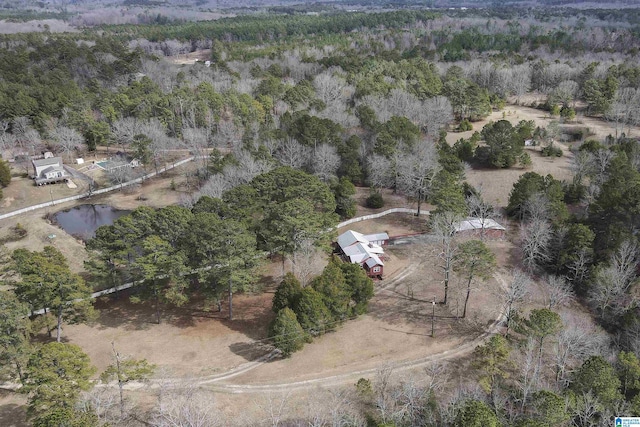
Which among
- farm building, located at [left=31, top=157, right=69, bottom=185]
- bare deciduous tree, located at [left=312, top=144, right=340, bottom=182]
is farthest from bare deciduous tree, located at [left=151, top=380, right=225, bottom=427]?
farm building, located at [left=31, top=157, right=69, bottom=185]

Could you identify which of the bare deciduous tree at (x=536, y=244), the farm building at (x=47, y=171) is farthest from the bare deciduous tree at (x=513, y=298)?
the farm building at (x=47, y=171)

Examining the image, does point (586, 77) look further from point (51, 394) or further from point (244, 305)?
point (51, 394)

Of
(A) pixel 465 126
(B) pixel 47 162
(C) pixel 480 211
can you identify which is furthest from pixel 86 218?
(A) pixel 465 126

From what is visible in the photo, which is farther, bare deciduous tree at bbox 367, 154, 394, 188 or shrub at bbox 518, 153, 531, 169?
shrub at bbox 518, 153, 531, 169

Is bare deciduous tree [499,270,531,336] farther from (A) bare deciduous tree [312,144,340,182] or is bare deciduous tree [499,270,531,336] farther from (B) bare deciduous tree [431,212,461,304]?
(A) bare deciduous tree [312,144,340,182]

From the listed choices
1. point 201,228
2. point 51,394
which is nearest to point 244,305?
point 201,228
